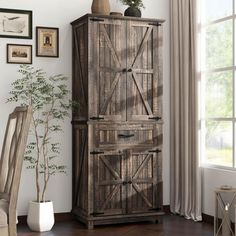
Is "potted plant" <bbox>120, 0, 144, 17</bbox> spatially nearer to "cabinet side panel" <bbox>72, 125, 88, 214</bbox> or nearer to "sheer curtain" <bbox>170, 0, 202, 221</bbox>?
"sheer curtain" <bbox>170, 0, 202, 221</bbox>

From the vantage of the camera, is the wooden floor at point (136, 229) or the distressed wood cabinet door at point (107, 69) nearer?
the wooden floor at point (136, 229)

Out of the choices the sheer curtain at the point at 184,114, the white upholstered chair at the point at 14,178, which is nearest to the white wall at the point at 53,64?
the sheer curtain at the point at 184,114

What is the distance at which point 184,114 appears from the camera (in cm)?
602

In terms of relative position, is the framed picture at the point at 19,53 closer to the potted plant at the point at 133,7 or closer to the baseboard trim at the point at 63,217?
the potted plant at the point at 133,7

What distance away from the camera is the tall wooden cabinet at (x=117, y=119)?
18.0 feet

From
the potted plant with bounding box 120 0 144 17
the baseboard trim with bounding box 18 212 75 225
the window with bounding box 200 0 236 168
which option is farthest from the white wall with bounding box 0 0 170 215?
the window with bounding box 200 0 236 168

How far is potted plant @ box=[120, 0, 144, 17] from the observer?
19.1ft

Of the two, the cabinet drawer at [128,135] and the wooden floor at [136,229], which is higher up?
the cabinet drawer at [128,135]

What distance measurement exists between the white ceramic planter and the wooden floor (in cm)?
8

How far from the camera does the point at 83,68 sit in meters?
5.62

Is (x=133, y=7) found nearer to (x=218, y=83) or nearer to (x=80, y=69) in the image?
(x=80, y=69)

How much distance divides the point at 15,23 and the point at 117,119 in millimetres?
1568

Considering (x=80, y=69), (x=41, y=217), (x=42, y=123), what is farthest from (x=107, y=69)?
(x=41, y=217)

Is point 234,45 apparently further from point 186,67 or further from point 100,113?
point 100,113
